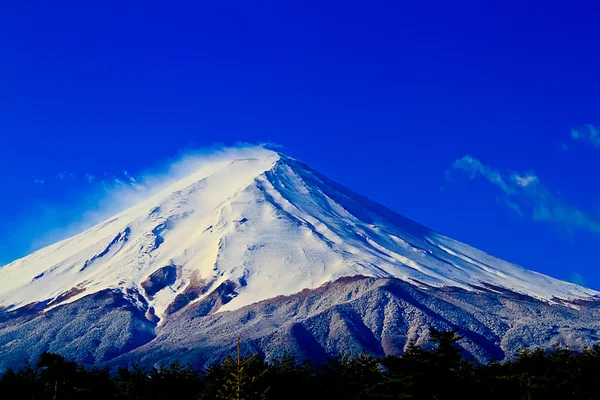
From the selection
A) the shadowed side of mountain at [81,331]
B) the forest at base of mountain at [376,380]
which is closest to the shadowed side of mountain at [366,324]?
the shadowed side of mountain at [81,331]

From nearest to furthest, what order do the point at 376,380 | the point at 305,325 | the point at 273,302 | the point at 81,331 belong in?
the point at 376,380 < the point at 305,325 < the point at 81,331 < the point at 273,302

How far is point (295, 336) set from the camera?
408ft

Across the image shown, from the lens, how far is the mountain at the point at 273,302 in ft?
420

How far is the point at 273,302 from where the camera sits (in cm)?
15025

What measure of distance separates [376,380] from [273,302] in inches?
4172

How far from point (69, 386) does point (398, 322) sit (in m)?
101

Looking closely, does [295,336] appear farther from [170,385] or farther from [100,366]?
[170,385]

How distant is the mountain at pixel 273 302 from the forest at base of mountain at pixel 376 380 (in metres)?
72.0

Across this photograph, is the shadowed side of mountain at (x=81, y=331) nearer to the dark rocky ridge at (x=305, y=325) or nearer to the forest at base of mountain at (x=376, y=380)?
the dark rocky ridge at (x=305, y=325)

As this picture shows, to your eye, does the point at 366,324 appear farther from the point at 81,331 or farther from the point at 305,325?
the point at 81,331

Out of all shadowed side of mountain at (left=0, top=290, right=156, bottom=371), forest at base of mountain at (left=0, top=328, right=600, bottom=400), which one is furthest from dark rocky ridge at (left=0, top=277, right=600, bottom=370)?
forest at base of mountain at (left=0, top=328, right=600, bottom=400)

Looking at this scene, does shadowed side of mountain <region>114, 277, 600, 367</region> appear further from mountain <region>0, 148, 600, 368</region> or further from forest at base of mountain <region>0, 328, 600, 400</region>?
forest at base of mountain <region>0, 328, 600, 400</region>

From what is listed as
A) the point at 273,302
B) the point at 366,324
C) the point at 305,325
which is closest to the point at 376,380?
the point at 305,325

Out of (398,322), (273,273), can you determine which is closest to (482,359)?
(398,322)
